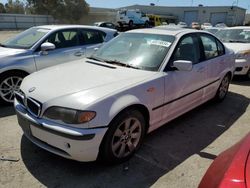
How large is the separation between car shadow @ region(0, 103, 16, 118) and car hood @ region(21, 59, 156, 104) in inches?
59.9

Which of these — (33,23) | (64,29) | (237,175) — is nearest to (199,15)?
(33,23)

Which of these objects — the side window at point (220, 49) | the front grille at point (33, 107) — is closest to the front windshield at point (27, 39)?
the front grille at point (33, 107)

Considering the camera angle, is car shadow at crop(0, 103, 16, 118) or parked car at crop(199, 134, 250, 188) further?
car shadow at crop(0, 103, 16, 118)

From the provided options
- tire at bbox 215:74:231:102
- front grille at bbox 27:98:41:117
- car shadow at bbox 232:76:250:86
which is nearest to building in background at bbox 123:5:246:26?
car shadow at bbox 232:76:250:86

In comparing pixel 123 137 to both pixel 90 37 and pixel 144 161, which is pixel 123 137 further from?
pixel 90 37

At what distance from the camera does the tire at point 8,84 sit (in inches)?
206

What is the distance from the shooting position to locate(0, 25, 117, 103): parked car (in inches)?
208

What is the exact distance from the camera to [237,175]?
5.15 feet

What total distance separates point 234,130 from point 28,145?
→ 321cm

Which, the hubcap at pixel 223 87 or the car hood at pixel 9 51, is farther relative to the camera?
the hubcap at pixel 223 87

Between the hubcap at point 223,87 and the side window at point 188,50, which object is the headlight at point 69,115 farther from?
the hubcap at point 223,87

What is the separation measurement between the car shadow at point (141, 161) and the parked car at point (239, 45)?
3.62m

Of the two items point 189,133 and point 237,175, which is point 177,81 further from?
point 237,175

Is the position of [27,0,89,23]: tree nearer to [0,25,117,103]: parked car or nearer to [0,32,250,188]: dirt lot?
[0,25,117,103]: parked car
